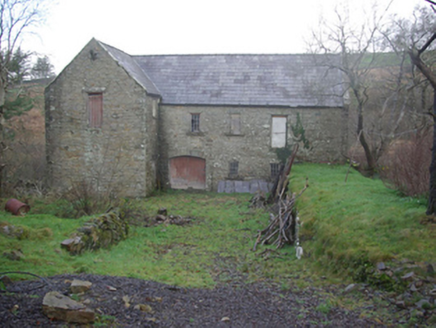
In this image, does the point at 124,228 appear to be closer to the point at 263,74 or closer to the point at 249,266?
the point at 249,266

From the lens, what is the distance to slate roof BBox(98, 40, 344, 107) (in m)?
20.3

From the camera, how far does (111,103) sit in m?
18.7

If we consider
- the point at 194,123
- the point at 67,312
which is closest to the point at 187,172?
the point at 194,123

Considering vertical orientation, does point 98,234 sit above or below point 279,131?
below

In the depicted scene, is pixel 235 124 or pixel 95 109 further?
pixel 235 124

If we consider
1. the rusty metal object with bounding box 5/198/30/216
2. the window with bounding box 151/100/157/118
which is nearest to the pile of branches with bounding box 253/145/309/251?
the rusty metal object with bounding box 5/198/30/216

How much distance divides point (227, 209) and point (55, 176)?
31.9 ft

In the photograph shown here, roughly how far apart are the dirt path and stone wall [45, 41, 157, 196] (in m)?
12.4

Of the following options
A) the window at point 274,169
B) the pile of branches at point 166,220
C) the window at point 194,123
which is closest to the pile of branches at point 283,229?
the pile of branches at point 166,220

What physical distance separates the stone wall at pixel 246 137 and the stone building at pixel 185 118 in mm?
56

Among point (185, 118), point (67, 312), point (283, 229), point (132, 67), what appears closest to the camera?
point (67, 312)

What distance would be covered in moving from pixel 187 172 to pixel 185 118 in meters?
3.10

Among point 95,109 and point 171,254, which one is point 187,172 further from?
point 171,254

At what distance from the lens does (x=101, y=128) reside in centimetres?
1891
